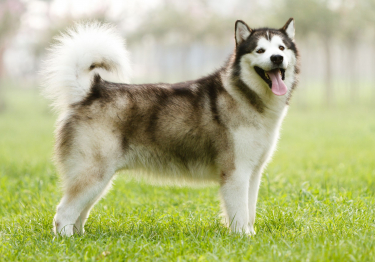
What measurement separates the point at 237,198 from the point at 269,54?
138 centimetres

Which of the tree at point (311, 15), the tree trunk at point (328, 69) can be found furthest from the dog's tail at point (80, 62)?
the tree trunk at point (328, 69)

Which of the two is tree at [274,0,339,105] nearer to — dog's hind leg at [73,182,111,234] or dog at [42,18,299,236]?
dog at [42,18,299,236]

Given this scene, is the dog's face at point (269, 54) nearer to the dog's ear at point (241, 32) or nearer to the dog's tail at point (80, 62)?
the dog's ear at point (241, 32)

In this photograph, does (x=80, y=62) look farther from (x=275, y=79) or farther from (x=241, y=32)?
(x=275, y=79)

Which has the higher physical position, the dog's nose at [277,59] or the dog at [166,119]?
the dog's nose at [277,59]

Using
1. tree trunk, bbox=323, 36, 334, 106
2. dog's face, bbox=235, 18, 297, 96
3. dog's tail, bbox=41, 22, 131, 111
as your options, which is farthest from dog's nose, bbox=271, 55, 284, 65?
tree trunk, bbox=323, 36, 334, 106

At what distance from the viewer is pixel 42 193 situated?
18.3 feet

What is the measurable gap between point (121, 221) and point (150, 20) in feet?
93.7

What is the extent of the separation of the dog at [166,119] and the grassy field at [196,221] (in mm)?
319

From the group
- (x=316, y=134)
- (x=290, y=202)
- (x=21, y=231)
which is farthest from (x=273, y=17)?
(x=21, y=231)

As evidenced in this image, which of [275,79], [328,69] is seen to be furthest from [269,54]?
[328,69]

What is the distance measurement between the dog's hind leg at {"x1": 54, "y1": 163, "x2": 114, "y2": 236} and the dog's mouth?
175 cm

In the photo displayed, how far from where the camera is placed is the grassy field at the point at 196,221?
3187 millimetres

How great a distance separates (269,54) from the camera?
3762mm
